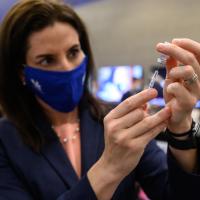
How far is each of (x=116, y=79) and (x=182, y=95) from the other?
3267mm

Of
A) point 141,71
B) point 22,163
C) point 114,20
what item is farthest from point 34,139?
point 114,20

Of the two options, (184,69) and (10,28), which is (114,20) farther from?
(184,69)

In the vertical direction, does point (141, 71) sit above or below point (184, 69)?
below

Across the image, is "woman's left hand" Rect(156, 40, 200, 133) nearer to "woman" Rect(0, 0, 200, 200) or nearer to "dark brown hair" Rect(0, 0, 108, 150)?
"woman" Rect(0, 0, 200, 200)

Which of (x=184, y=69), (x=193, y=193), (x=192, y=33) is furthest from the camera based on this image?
(x=192, y=33)

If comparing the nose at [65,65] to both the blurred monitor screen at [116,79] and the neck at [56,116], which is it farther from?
the blurred monitor screen at [116,79]

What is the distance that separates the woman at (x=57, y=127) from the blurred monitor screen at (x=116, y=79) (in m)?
2.49

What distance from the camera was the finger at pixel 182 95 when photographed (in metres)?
0.73

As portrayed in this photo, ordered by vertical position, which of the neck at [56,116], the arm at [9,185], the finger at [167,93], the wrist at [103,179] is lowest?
the arm at [9,185]

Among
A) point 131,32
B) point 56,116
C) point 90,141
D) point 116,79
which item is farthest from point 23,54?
point 131,32

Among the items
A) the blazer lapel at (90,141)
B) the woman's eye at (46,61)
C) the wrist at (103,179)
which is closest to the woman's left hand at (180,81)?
the wrist at (103,179)

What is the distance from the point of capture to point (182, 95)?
734 millimetres

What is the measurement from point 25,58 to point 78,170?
0.44 metres

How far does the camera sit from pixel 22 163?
3.39 ft
